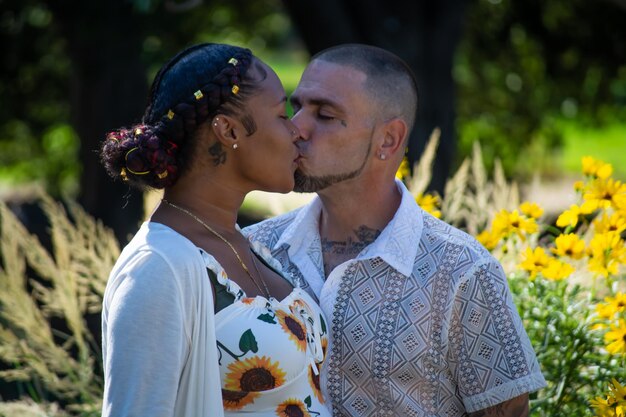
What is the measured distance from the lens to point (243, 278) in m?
2.76

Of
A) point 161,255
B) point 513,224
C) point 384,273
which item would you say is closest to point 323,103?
point 384,273

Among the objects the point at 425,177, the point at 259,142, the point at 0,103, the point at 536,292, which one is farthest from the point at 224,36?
the point at 259,142

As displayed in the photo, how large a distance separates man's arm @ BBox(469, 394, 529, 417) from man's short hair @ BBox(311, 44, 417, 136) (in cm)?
107

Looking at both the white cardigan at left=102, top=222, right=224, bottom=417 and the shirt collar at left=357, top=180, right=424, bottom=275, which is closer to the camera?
the white cardigan at left=102, top=222, right=224, bottom=417

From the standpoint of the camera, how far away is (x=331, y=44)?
22.5 feet

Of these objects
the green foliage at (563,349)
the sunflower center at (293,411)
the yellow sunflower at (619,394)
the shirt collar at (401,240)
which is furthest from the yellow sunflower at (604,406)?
the sunflower center at (293,411)

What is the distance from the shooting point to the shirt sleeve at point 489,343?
10.2 ft

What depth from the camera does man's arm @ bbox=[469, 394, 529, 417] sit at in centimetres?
311

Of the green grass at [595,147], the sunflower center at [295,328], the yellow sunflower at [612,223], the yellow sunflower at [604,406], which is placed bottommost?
the green grass at [595,147]

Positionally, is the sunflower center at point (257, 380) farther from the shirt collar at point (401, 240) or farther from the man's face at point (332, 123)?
the man's face at point (332, 123)

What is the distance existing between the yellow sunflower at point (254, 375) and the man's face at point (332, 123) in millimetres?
911

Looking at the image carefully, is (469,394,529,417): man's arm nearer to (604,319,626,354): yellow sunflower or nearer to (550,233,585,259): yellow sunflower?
(604,319,626,354): yellow sunflower

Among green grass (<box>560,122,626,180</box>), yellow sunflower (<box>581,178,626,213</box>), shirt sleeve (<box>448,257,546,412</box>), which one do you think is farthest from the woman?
green grass (<box>560,122,626,180</box>)

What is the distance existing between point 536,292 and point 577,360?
28 centimetres
